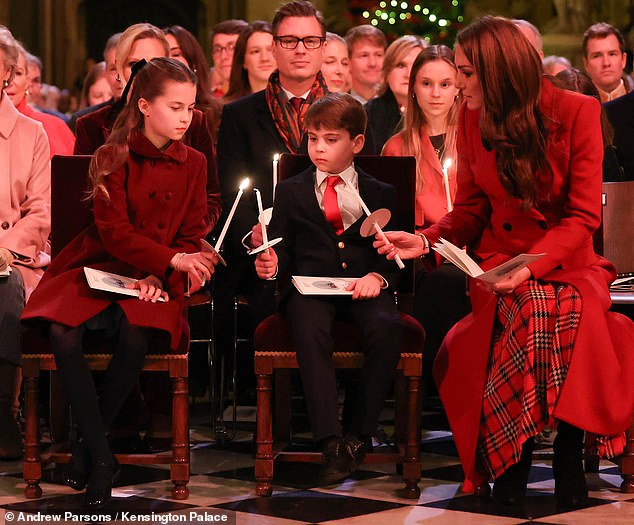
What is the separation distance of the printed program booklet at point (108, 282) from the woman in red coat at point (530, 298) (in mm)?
879

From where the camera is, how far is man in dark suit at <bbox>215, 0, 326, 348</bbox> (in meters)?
5.71

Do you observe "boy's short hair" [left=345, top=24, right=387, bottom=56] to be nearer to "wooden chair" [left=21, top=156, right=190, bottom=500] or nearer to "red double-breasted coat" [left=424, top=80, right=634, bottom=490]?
"red double-breasted coat" [left=424, top=80, right=634, bottom=490]

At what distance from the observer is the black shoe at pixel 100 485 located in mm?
4223

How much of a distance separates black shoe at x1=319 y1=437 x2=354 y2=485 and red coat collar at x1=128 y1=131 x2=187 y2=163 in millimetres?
1168

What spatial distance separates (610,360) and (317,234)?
1.13m

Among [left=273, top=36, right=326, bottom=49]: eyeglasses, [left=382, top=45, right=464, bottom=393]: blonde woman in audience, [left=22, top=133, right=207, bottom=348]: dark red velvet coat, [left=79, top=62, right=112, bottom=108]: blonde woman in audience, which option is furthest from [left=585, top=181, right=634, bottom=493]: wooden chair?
[left=79, top=62, right=112, bottom=108]: blonde woman in audience

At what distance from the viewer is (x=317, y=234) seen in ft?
15.6

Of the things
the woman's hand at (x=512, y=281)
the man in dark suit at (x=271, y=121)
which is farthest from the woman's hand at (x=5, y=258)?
the woman's hand at (x=512, y=281)

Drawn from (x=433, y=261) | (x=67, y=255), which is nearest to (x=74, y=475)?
(x=67, y=255)

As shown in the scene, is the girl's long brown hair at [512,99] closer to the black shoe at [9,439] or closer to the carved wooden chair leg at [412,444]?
the carved wooden chair leg at [412,444]

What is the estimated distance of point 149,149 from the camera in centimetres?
470

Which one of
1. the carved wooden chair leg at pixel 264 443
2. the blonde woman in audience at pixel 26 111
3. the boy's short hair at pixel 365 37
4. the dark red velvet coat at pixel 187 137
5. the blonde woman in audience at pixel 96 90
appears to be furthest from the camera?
the boy's short hair at pixel 365 37

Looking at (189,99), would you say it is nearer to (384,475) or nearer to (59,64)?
(384,475)

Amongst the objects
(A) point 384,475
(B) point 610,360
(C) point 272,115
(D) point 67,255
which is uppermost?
(C) point 272,115
